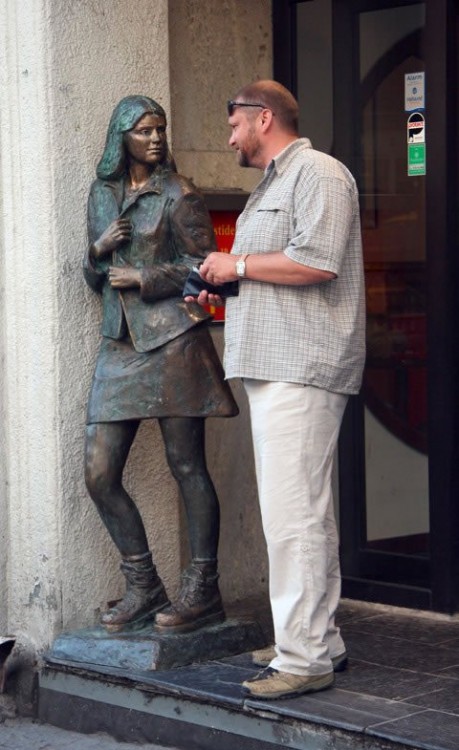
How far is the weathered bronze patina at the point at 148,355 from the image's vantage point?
17.5ft

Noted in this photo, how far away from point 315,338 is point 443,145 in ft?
4.91

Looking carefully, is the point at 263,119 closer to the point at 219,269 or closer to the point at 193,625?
the point at 219,269

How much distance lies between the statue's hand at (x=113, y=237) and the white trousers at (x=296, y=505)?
921 mm

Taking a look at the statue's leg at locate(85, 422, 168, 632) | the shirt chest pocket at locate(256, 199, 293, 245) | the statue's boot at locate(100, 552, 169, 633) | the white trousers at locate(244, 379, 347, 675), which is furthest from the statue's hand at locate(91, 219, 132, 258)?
the statue's boot at locate(100, 552, 169, 633)

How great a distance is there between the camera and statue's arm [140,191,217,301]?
17.3 ft

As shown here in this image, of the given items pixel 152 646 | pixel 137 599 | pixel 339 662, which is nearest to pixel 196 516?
pixel 137 599

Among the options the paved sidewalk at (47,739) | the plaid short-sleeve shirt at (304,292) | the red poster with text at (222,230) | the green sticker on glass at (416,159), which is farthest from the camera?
the red poster with text at (222,230)

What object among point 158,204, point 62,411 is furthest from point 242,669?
point 158,204

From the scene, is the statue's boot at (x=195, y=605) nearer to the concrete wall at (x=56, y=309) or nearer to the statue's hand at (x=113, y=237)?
the concrete wall at (x=56, y=309)

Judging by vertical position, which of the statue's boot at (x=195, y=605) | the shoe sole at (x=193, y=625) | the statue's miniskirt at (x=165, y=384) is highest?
the statue's miniskirt at (x=165, y=384)

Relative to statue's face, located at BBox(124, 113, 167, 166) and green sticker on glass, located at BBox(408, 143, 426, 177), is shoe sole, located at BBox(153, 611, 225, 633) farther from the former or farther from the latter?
green sticker on glass, located at BBox(408, 143, 426, 177)

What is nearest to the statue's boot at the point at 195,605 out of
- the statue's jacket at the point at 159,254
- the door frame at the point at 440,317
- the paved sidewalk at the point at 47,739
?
the paved sidewalk at the point at 47,739

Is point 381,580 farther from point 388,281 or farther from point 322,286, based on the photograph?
point 322,286

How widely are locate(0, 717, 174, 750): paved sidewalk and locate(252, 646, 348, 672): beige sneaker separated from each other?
441mm
